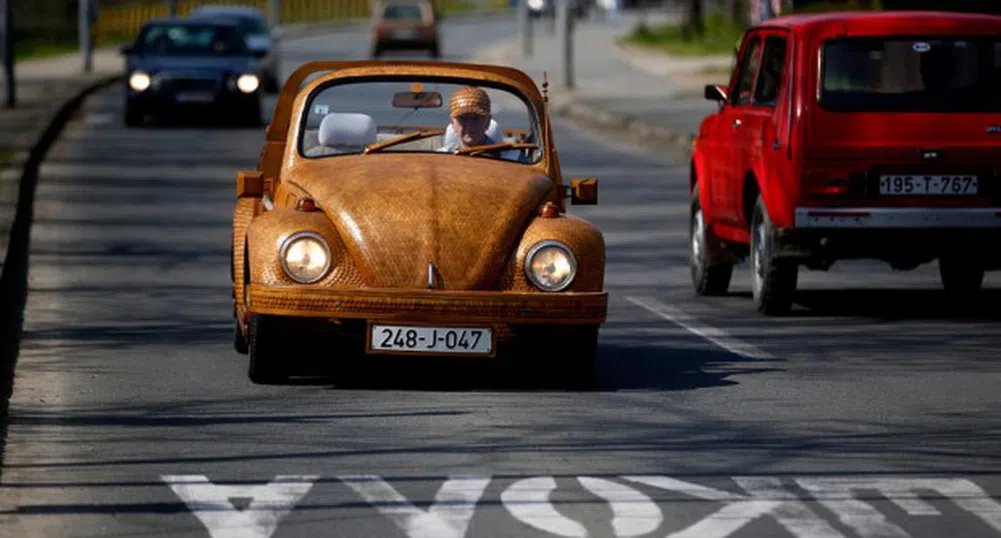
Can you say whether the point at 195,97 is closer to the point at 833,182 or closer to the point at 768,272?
the point at 768,272

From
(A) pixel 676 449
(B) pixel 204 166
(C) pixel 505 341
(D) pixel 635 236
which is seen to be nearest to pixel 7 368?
(C) pixel 505 341

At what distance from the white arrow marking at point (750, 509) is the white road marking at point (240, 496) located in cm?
118

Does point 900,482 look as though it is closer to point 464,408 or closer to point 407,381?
point 464,408

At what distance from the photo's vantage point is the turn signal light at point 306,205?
11008 millimetres

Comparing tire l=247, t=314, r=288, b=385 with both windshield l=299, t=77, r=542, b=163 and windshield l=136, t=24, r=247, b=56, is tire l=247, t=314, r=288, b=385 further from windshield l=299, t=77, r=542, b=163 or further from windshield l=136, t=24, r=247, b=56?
windshield l=136, t=24, r=247, b=56

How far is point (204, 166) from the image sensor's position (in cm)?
2678

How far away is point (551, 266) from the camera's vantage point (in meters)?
10.8

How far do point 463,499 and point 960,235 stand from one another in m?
6.37

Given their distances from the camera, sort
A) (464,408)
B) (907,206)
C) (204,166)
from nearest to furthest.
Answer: (464,408)
(907,206)
(204,166)

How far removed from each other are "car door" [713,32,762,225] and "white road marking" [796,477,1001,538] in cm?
612

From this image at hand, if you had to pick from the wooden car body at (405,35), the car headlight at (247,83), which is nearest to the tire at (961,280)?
the car headlight at (247,83)

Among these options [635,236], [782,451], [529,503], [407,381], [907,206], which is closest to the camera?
[529,503]

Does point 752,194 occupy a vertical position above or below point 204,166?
above

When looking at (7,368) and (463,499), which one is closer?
(463,499)
